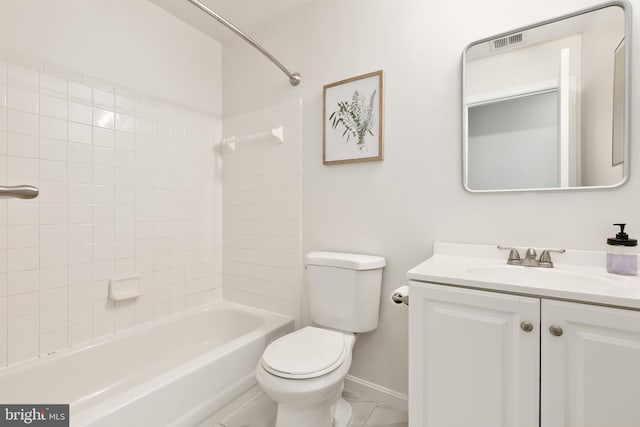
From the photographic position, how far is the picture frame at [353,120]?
1.60m

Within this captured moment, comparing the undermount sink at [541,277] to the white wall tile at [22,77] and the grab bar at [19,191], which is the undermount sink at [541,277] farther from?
the white wall tile at [22,77]

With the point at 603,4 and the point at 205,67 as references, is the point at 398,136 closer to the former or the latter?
the point at 603,4

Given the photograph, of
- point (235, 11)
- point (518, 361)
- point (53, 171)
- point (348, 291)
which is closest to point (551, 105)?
point (518, 361)

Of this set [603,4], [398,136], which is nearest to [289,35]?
[398,136]

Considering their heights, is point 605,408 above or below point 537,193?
below

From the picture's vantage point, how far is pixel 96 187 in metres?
1.60

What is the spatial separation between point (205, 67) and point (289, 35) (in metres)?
0.69

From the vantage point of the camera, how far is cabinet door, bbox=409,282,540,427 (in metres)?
0.85

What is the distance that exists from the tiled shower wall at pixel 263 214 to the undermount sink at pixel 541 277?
3.59ft

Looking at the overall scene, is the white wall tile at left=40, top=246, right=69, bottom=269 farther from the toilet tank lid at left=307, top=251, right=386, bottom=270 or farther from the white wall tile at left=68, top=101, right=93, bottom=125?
the toilet tank lid at left=307, top=251, right=386, bottom=270

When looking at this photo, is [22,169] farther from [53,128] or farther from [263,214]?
[263,214]

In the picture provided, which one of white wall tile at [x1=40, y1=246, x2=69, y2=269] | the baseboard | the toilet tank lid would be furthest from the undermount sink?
white wall tile at [x1=40, y1=246, x2=69, y2=269]

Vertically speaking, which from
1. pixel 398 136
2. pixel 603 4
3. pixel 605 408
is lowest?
pixel 605 408

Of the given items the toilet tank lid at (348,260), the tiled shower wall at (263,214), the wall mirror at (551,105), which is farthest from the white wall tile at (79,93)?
the wall mirror at (551,105)
